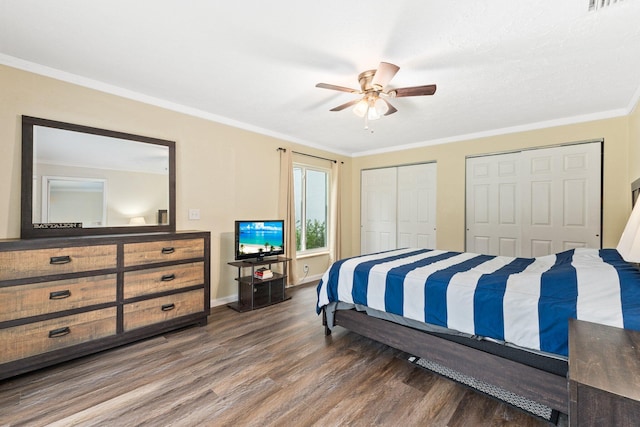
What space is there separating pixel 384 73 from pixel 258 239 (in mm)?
2532

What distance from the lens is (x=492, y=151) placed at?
161 inches

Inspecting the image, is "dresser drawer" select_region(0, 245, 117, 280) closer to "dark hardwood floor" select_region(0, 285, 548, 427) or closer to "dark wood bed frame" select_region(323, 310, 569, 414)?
"dark hardwood floor" select_region(0, 285, 548, 427)

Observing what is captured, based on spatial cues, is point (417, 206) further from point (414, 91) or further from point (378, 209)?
point (414, 91)

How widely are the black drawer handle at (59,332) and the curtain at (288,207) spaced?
2.69 metres

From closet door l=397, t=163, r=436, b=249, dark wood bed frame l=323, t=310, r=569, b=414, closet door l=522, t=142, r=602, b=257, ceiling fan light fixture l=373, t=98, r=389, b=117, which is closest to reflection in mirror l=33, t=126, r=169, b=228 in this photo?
ceiling fan light fixture l=373, t=98, r=389, b=117

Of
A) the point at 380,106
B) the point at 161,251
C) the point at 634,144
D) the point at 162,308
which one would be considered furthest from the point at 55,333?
the point at 634,144

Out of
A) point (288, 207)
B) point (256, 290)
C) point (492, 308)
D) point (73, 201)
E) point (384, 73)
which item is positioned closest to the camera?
point (492, 308)

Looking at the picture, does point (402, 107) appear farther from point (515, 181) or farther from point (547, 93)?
point (515, 181)

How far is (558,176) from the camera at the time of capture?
3.64 meters


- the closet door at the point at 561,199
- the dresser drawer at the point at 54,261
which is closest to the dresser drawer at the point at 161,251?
the dresser drawer at the point at 54,261

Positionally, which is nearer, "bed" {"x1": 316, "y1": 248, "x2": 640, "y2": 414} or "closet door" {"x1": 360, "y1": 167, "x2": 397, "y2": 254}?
"bed" {"x1": 316, "y1": 248, "x2": 640, "y2": 414}

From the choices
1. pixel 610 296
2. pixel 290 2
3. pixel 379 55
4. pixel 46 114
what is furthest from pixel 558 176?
pixel 46 114

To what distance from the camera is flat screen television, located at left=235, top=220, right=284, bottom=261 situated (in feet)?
11.8

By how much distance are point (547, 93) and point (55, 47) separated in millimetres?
4385
